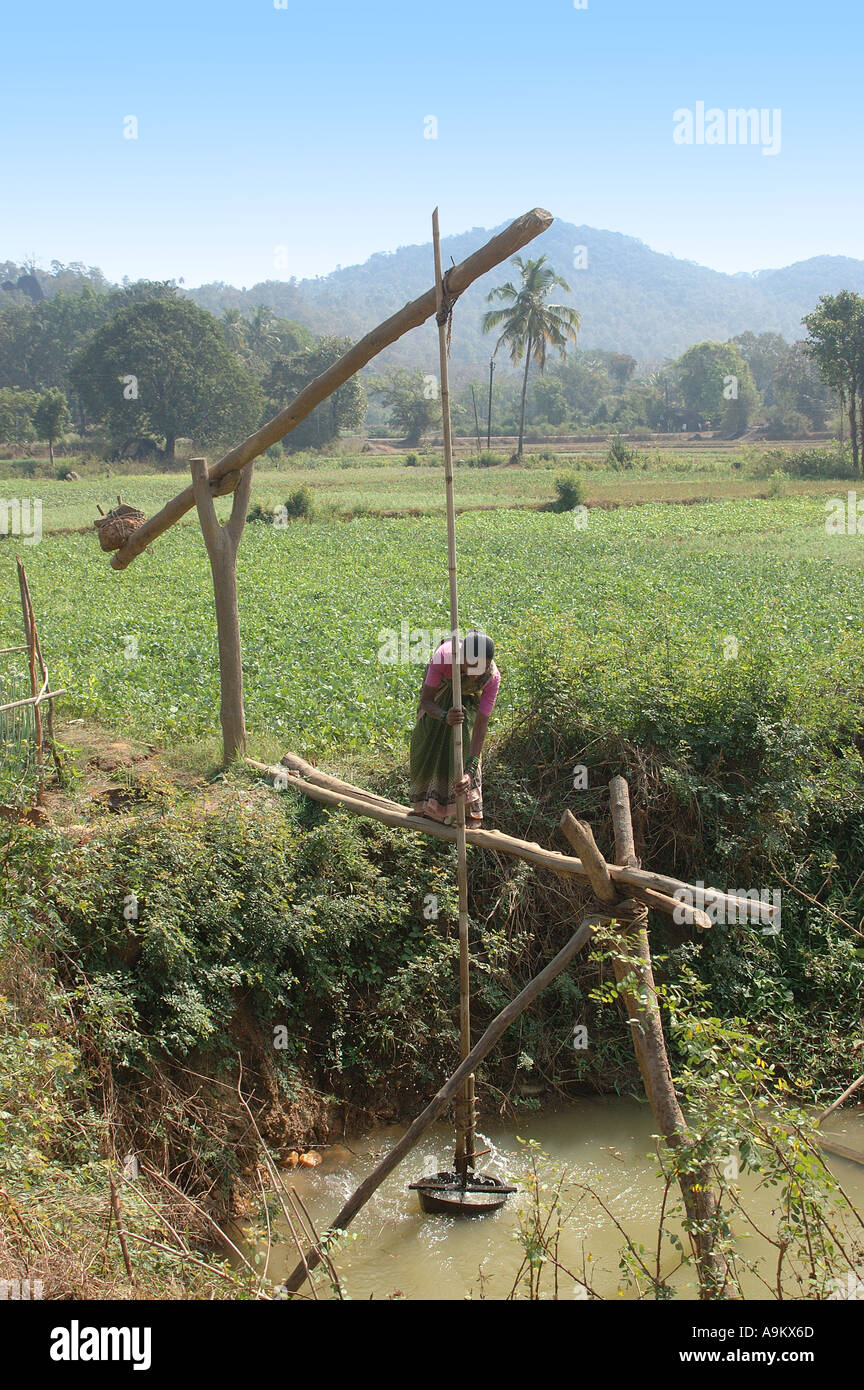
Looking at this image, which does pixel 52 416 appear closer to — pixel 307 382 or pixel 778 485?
pixel 307 382

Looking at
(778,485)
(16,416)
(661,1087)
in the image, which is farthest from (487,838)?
(16,416)

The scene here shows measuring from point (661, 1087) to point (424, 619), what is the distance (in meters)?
9.35

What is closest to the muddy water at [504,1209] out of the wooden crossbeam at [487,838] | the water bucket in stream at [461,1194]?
the water bucket in stream at [461,1194]

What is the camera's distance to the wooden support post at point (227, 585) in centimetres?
785

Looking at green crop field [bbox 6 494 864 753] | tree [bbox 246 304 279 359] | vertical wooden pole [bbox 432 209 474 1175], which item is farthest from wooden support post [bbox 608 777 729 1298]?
tree [bbox 246 304 279 359]

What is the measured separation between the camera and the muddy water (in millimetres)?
5539

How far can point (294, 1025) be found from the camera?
6914mm

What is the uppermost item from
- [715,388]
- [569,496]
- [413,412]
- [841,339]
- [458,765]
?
[715,388]

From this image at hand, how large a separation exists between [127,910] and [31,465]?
47.2 meters

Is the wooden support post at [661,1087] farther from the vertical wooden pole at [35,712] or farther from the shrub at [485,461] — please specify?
the shrub at [485,461]

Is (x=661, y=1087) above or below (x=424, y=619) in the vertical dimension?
below

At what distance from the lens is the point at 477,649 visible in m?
6.00
